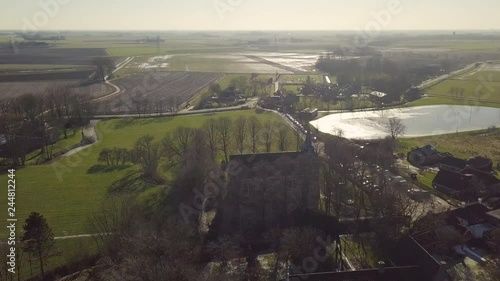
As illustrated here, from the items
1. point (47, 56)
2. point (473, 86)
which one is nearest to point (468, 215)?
point (473, 86)

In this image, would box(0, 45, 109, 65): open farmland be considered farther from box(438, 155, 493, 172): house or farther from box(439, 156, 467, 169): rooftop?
box(438, 155, 493, 172): house

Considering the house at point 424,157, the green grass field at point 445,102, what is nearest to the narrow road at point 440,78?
the green grass field at point 445,102

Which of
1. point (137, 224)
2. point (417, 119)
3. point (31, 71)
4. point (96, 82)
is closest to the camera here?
point (137, 224)

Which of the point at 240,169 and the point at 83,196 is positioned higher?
the point at 240,169

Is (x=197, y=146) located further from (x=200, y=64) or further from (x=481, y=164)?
(x=200, y=64)

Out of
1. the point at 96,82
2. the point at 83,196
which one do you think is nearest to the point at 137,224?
the point at 83,196

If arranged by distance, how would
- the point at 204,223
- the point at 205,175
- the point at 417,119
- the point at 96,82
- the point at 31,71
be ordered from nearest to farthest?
the point at 204,223
the point at 205,175
the point at 417,119
the point at 96,82
the point at 31,71

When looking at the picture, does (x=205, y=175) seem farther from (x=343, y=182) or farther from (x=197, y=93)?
(x=197, y=93)

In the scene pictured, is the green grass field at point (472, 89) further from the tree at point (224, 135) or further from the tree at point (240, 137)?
the tree at point (224, 135)
